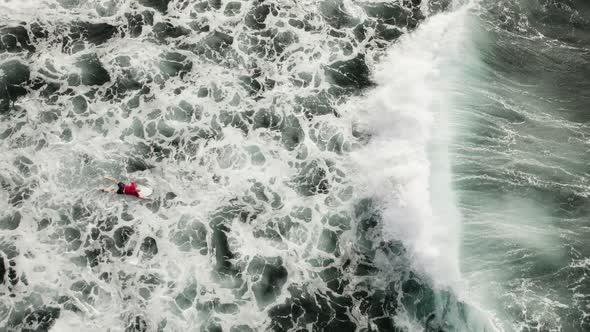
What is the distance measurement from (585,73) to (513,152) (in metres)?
6.66

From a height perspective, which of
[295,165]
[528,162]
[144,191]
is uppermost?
[528,162]

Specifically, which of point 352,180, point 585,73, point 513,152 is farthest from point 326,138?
point 585,73

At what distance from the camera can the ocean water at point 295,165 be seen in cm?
1596

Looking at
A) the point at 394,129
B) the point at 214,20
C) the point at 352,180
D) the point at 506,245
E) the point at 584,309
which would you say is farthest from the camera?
the point at 214,20

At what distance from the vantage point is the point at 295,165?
749 inches

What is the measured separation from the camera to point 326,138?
19812 mm

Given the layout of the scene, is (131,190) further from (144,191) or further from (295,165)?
(295,165)

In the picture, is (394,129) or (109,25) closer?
(394,129)

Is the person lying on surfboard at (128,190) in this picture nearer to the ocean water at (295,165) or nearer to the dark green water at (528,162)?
the ocean water at (295,165)

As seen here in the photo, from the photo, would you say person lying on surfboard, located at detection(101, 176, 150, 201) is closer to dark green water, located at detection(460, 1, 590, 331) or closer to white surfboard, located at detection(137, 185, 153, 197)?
white surfboard, located at detection(137, 185, 153, 197)

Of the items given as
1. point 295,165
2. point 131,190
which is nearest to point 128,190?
point 131,190

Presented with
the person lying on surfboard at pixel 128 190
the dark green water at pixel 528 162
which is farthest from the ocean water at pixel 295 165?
the person lying on surfboard at pixel 128 190

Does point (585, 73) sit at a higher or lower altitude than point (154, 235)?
higher

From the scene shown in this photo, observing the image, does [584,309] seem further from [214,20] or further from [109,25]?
[109,25]
